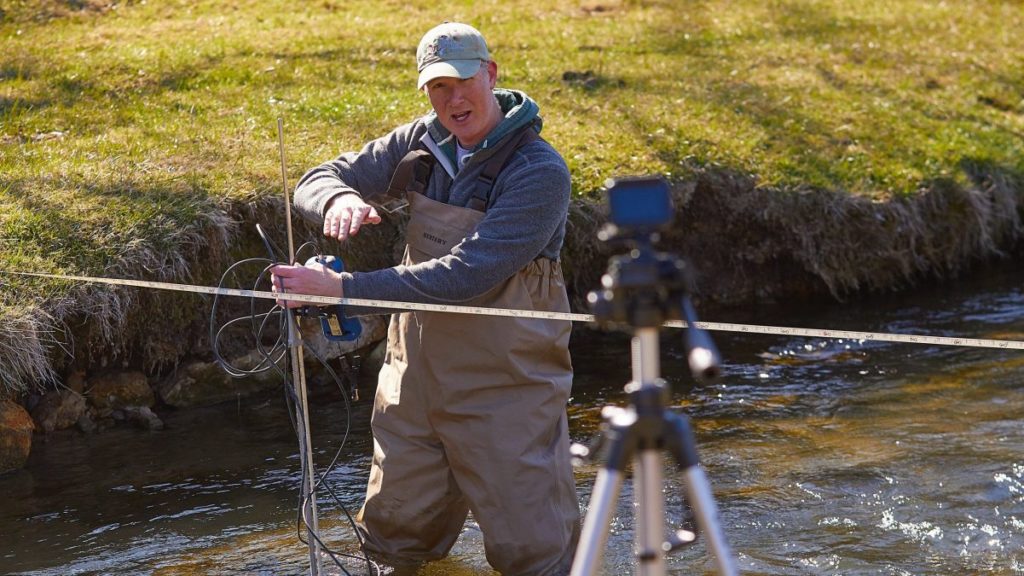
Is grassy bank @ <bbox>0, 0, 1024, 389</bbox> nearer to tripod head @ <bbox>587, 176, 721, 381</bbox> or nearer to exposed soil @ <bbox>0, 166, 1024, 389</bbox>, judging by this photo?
exposed soil @ <bbox>0, 166, 1024, 389</bbox>

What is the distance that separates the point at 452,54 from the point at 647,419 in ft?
6.85

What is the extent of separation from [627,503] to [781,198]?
13.3 ft

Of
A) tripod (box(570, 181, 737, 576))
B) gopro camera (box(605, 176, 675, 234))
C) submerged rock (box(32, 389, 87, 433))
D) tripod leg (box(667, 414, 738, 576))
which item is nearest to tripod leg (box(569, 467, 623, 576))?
tripod (box(570, 181, 737, 576))

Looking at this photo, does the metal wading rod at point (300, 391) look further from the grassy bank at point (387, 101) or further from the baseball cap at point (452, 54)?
the grassy bank at point (387, 101)

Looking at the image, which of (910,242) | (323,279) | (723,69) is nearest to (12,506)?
(323,279)

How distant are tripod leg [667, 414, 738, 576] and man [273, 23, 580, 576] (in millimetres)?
1692

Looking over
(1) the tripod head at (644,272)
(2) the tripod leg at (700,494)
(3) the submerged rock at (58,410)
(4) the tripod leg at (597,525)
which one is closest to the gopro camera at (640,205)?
(1) the tripod head at (644,272)

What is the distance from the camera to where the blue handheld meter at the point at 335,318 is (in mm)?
4152

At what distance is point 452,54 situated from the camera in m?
4.14

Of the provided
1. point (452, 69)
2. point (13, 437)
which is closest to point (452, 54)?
point (452, 69)

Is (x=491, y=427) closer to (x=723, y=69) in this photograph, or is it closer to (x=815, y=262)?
(x=815, y=262)

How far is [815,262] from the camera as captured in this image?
9344 millimetres

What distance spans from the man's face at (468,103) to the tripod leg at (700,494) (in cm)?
202

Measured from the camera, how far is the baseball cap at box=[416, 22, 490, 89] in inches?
162
